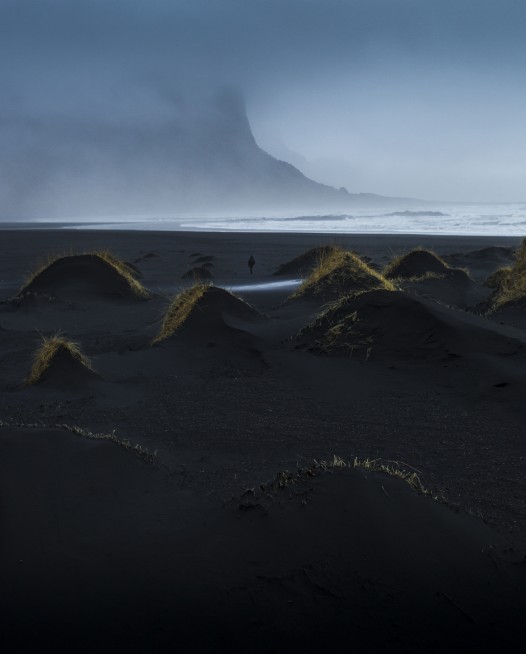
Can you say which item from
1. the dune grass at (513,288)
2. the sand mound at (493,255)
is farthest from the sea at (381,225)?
the dune grass at (513,288)

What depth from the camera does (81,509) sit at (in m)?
4.01

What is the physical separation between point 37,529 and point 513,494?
367 centimetres

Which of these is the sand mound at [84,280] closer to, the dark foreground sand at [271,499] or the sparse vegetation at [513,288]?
the dark foreground sand at [271,499]

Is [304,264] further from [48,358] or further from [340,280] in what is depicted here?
[48,358]

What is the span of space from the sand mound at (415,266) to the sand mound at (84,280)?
7985 millimetres

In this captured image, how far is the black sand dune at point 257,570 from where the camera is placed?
296cm

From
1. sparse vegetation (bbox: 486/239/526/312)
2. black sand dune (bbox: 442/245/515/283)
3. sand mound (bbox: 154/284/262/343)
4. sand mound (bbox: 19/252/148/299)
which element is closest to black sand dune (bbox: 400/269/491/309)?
sparse vegetation (bbox: 486/239/526/312)

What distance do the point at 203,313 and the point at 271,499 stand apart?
23.7ft

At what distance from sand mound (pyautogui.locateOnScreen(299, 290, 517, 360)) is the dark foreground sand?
0.05 metres

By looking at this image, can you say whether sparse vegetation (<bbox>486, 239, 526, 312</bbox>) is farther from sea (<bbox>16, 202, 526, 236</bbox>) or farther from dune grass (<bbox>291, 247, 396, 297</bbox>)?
sea (<bbox>16, 202, 526, 236</bbox>)

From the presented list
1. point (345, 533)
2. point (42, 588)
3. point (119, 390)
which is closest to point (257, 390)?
point (119, 390)

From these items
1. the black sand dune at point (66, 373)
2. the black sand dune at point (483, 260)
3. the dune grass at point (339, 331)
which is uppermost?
the black sand dune at point (483, 260)

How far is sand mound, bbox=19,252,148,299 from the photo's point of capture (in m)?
16.1

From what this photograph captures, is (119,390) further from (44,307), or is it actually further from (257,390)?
(44,307)
